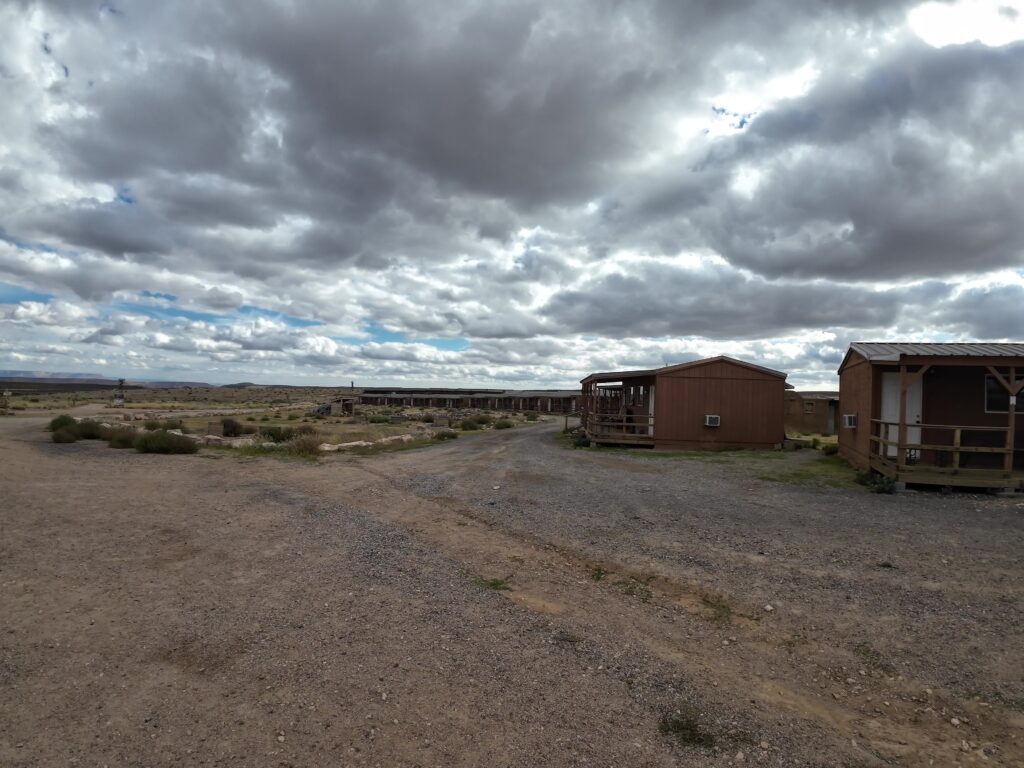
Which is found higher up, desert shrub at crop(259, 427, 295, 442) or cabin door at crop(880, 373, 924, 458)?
cabin door at crop(880, 373, 924, 458)

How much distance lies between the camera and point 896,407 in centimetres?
1445

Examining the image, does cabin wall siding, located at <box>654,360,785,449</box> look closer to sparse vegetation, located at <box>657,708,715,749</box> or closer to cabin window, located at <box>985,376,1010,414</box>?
cabin window, located at <box>985,376,1010,414</box>

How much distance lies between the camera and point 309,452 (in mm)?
19109

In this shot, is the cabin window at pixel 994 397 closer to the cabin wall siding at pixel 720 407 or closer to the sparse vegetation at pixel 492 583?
the cabin wall siding at pixel 720 407

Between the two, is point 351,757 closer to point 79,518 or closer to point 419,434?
point 79,518

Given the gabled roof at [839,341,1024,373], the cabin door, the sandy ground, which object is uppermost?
the gabled roof at [839,341,1024,373]

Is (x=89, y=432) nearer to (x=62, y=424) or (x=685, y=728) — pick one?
(x=62, y=424)

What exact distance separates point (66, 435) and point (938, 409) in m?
27.5

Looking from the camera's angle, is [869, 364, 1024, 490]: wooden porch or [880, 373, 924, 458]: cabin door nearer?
[869, 364, 1024, 490]: wooden porch

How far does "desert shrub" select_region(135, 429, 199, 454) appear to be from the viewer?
61.8ft

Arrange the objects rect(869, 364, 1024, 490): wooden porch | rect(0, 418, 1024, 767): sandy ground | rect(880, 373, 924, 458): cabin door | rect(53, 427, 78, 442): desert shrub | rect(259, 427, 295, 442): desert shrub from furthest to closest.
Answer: rect(259, 427, 295, 442): desert shrub → rect(53, 427, 78, 442): desert shrub → rect(880, 373, 924, 458): cabin door → rect(869, 364, 1024, 490): wooden porch → rect(0, 418, 1024, 767): sandy ground

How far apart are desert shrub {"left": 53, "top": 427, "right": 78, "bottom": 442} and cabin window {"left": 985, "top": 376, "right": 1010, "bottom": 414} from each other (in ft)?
93.0

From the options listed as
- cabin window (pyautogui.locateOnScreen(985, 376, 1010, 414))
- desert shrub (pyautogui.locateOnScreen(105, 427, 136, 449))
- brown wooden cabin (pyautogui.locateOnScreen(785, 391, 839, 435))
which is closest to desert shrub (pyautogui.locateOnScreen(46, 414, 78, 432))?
desert shrub (pyautogui.locateOnScreen(105, 427, 136, 449))

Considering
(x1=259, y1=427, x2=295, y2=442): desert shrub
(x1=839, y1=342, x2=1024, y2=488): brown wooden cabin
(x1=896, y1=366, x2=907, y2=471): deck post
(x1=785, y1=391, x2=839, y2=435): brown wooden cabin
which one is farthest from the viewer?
(x1=785, y1=391, x2=839, y2=435): brown wooden cabin
